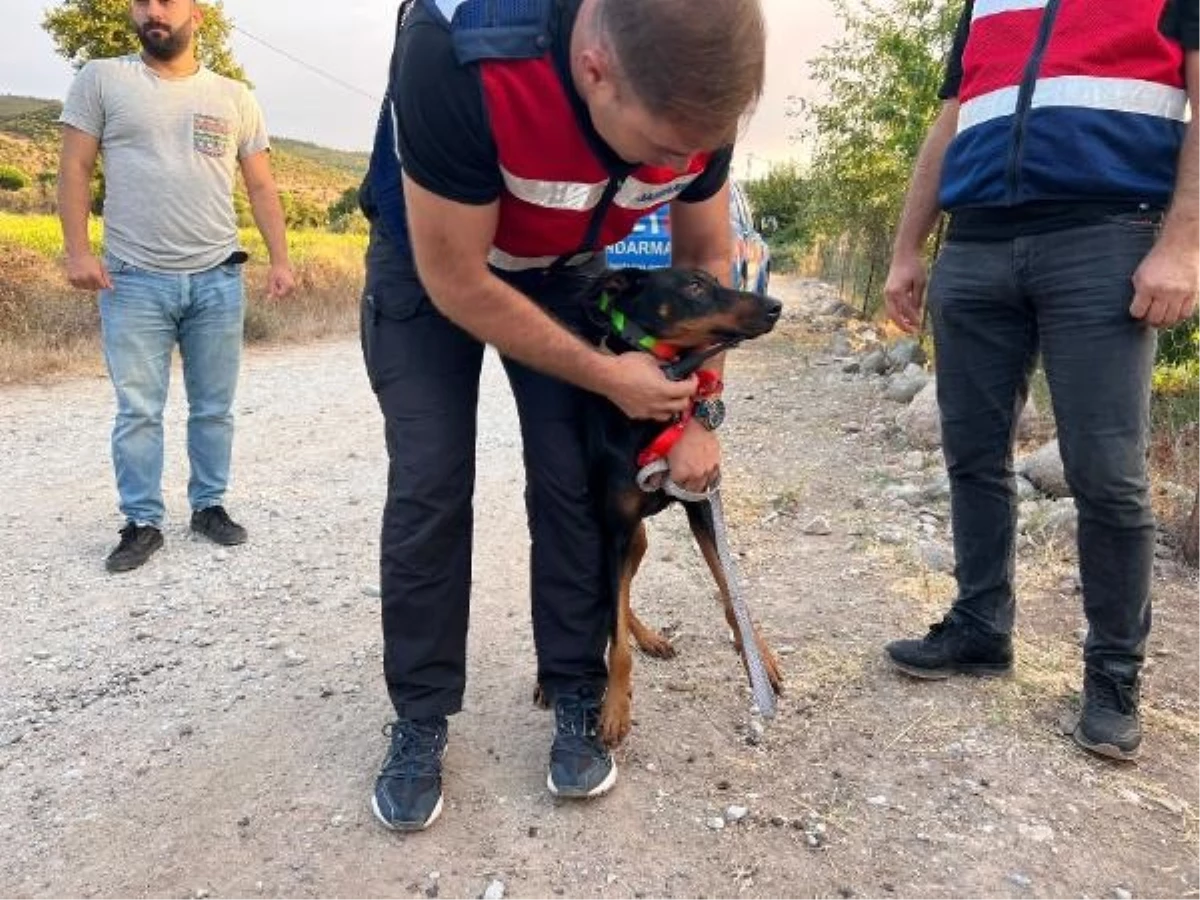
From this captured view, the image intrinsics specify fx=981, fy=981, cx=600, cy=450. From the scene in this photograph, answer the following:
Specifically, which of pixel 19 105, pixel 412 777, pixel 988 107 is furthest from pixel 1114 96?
pixel 19 105

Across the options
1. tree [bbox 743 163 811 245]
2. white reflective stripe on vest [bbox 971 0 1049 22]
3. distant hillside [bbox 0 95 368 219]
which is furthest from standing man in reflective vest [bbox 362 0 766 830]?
distant hillside [bbox 0 95 368 219]

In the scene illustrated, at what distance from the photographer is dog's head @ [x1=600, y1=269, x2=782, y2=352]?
239cm

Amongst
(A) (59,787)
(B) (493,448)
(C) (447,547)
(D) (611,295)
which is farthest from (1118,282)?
(B) (493,448)

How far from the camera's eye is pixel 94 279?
4117mm

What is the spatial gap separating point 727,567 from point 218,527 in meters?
2.90

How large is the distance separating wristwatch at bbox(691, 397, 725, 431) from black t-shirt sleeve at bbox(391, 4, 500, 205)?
818 millimetres

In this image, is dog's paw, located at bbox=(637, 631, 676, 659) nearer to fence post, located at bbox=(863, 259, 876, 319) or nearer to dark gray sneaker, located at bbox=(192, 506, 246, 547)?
dark gray sneaker, located at bbox=(192, 506, 246, 547)

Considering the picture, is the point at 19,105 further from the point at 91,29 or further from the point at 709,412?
the point at 709,412

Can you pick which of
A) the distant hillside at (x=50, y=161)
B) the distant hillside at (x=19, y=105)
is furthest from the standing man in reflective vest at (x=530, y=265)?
the distant hillside at (x=19, y=105)

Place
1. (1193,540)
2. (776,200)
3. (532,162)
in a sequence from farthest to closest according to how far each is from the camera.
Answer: (776,200)
(1193,540)
(532,162)

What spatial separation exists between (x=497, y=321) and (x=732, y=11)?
2.56 feet

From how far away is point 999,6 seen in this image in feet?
8.34

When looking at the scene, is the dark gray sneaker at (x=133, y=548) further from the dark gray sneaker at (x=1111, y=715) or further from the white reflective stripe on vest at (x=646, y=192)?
the dark gray sneaker at (x=1111, y=715)

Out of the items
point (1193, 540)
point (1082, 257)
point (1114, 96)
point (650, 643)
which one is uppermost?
point (1114, 96)
